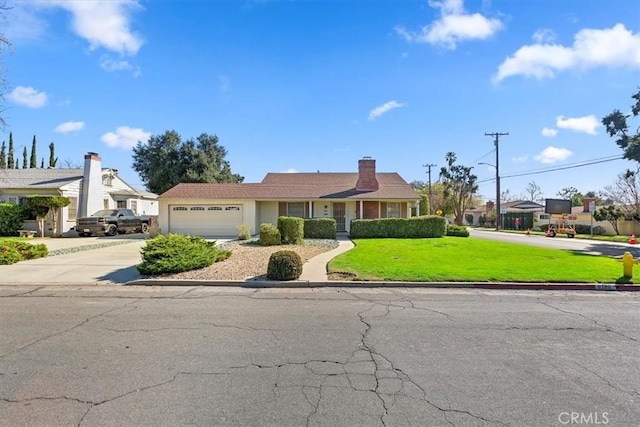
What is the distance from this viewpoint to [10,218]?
24.1m

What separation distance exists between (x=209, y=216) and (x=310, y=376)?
74.1 ft

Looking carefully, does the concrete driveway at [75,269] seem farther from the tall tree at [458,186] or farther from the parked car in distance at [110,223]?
the tall tree at [458,186]

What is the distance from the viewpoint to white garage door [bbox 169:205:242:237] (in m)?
25.2

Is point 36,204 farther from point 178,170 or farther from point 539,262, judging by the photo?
point 539,262

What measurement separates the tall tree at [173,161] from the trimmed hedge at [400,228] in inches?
897

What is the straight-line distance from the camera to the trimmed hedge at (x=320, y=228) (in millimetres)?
22031

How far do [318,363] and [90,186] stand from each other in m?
28.8

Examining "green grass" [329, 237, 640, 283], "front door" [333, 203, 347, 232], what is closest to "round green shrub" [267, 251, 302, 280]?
"green grass" [329, 237, 640, 283]

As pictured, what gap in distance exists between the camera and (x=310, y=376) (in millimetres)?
4105

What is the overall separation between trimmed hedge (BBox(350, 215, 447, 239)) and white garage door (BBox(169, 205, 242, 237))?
8.62 meters

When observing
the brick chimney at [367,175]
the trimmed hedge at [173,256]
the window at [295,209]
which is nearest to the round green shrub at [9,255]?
the trimmed hedge at [173,256]

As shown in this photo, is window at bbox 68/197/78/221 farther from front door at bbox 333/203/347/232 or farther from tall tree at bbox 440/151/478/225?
tall tree at bbox 440/151/478/225

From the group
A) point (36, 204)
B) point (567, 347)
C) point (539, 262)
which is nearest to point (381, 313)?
point (567, 347)

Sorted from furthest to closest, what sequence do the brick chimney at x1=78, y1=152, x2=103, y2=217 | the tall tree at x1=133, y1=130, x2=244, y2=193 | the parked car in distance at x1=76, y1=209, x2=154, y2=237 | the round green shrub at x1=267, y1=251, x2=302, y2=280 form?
1. the tall tree at x1=133, y1=130, x2=244, y2=193
2. the brick chimney at x1=78, y1=152, x2=103, y2=217
3. the parked car in distance at x1=76, y1=209, x2=154, y2=237
4. the round green shrub at x1=267, y1=251, x2=302, y2=280
